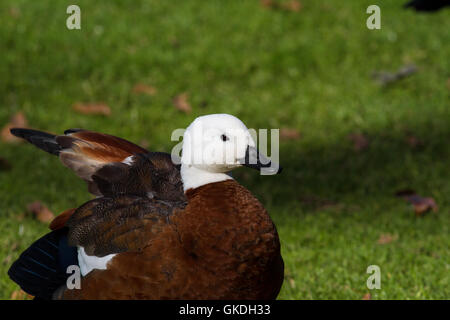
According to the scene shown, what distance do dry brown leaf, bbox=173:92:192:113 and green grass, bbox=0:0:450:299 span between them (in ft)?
0.27

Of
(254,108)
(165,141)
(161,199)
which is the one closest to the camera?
(161,199)

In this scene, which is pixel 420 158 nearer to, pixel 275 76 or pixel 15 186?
pixel 275 76

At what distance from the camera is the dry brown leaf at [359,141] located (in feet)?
21.2

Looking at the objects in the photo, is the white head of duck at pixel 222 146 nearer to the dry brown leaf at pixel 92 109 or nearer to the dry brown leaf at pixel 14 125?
the dry brown leaf at pixel 14 125

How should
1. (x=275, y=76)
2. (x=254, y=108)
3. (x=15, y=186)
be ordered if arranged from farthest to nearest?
1. (x=275, y=76)
2. (x=254, y=108)
3. (x=15, y=186)

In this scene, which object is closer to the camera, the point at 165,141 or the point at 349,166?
the point at 349,166

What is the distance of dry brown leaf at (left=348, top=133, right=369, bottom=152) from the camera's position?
254 inches

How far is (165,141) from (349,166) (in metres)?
1.73

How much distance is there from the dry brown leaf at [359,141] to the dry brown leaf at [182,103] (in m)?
1.66

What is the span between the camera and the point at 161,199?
313 centimetres

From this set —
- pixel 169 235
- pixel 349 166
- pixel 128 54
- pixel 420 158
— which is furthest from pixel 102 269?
pixel 128 54

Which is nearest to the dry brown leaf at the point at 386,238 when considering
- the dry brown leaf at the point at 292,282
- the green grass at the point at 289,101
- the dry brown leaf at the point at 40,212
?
the green grass at the point at 289,101

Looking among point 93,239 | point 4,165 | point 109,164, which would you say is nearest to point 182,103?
point 4,165

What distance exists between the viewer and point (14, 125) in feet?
21.4
